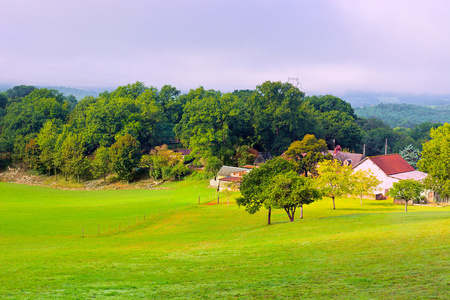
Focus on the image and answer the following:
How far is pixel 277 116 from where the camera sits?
91.9 meters

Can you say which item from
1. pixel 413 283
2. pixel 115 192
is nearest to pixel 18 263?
pixel 413 283

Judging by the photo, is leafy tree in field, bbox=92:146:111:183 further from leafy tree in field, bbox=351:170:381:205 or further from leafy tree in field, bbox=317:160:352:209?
leafy tree in field, bbox=351:170:381:205

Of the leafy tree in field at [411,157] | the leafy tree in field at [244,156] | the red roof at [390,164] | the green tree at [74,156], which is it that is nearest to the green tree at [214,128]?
the leafy tree in field at [244,156]

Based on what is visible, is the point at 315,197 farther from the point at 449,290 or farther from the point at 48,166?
the point at 48,166

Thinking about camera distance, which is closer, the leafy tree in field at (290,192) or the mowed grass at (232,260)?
the mowed grass at (232,260)

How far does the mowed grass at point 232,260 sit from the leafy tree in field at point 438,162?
30.8ft

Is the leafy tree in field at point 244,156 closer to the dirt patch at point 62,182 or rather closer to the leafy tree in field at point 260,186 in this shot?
the dirt patch at point 62,182

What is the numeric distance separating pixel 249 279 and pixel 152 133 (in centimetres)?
8776

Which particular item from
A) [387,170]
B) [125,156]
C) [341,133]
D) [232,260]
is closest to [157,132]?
[125,156]

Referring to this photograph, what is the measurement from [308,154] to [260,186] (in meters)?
36.4

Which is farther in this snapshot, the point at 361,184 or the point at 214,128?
the point at 214,128

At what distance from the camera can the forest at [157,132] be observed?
87812 millimetres

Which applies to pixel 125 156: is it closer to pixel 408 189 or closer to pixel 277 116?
pixel 277 116

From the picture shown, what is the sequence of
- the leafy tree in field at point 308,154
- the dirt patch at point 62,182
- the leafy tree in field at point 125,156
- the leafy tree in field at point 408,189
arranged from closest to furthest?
the leafy tree in field at point 408,189, the leafy tree in field at point 308,154, the dirt patch at point 62,182, the leafy tree in field at point 125,156
